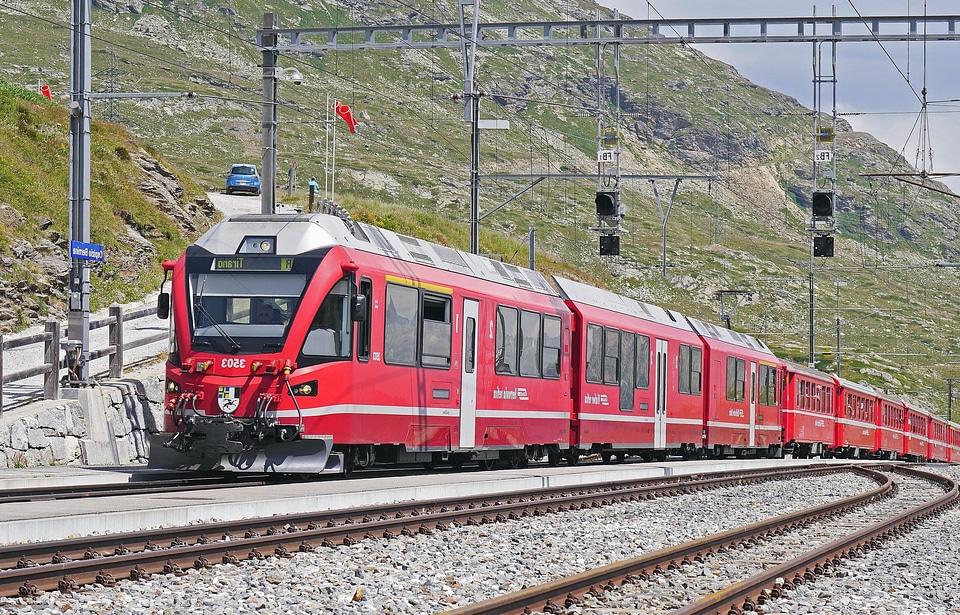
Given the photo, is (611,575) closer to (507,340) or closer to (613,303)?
(507,340)

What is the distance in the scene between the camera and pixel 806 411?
4112 cm

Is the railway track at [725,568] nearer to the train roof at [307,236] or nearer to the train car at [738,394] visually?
the train roof at [307,236]

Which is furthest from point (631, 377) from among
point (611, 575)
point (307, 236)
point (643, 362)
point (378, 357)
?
point (611, 575)

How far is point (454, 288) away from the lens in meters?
19.6

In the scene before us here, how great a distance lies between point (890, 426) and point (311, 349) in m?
41.5

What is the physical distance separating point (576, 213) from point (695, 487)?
150 m

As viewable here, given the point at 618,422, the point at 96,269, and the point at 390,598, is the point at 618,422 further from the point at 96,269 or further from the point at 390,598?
the point at 390,598

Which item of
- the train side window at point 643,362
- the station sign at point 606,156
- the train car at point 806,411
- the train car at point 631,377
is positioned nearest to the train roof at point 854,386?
the train car at point 806,411

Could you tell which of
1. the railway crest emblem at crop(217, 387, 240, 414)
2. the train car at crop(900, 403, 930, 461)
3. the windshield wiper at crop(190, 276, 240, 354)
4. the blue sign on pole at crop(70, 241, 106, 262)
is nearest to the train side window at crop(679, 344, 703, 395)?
the blue sign on pole at crop(70, 241, 106, 262)

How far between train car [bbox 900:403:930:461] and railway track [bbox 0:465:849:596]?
43199 millimetres

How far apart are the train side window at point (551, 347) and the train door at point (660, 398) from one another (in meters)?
5.52

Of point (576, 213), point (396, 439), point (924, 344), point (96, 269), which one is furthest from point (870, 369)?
point (396, 439)

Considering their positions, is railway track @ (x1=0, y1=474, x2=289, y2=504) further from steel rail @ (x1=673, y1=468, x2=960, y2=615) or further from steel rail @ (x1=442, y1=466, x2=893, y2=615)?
steel rail @ (x1=673, y1=468, x2=960, y2=615)

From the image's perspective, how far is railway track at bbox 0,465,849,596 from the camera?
865 centimetres
